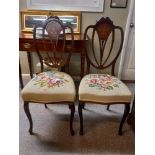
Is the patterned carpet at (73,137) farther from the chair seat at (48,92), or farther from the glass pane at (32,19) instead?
the glass pane at (32,19)

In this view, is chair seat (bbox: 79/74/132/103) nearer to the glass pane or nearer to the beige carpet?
the beige carpet

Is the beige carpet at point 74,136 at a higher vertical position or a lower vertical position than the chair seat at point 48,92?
lower

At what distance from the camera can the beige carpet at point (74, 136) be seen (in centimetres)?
157

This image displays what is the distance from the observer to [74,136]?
5.65 feet

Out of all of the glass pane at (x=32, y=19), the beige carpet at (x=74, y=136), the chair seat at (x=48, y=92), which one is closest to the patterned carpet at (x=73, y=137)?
the beige carpet at (x=74, y=136)

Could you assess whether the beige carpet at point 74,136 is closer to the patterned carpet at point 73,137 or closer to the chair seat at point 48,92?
the patterned carpet at point 73,137

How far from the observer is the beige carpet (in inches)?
61.9

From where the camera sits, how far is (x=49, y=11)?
246 cm

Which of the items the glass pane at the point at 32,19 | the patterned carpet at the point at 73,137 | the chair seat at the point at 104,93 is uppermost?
the glass pane at the point at 32,19

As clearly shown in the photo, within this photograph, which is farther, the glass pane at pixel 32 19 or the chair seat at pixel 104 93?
the glass pane at pixel 32 19
